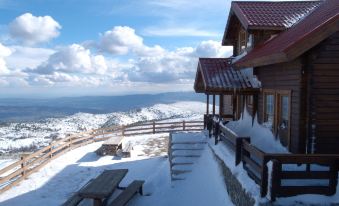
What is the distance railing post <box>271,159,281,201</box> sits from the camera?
6449 mm

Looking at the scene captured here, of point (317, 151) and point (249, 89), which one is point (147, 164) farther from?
point (317, 151)

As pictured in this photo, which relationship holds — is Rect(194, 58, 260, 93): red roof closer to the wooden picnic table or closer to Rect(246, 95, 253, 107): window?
Rect(246, 95, 253, 107): window

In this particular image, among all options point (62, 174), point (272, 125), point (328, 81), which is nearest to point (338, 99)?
point (328, 81)

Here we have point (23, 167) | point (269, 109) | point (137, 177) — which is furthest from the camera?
point (23, 167)

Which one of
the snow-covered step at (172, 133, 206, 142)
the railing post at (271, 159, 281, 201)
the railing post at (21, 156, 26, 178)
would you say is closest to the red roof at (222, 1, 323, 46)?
the snow-covered step at (172, 133, 206, 142)

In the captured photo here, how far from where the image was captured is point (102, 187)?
9961 mm

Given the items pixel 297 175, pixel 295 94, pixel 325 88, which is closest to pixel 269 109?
pixel 295 94

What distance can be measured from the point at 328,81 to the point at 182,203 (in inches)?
205

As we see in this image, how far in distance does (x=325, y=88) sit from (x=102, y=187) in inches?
249

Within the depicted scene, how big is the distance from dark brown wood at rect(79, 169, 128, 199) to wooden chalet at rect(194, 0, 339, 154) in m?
4.44

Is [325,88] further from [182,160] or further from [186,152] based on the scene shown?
[186,152]

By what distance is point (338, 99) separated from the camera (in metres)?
8.53

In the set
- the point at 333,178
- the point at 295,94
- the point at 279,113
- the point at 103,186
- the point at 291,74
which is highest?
the point at 291,74

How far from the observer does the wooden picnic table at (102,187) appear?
9.26 meters
